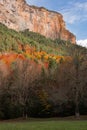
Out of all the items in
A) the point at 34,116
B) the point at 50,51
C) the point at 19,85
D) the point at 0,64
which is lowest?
the point at 34,116

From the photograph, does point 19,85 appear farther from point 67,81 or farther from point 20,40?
point 20,40

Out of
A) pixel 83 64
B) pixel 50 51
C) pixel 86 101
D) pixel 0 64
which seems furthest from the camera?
pixel 50 51

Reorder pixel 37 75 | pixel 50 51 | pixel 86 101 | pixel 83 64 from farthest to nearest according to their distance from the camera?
1. pixel 50 51
2. pixel 37 75
3. pixel 86 101
4. pixel 83 64

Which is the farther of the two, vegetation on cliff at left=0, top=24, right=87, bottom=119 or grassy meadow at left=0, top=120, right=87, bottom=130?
vegetation on cliff at left=0, top=24, right=87, bottom=119

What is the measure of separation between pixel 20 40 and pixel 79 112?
91532mm

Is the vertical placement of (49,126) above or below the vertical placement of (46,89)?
below

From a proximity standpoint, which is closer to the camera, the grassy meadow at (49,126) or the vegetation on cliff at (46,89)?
the grassy meadow at (49,126)

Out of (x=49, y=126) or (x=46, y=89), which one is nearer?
(x=49, y=126)

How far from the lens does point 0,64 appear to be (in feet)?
271

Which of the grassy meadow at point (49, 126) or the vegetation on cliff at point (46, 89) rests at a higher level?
the vegetation on cliff at point (46, 89)

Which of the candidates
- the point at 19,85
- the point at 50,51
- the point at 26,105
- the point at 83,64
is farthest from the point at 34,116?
the point at 50,51

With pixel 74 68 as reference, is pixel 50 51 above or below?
above

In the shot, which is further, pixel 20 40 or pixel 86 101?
pixel 20 40

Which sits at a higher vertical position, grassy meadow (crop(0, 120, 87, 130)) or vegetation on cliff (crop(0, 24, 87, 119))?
vegetation on cliff (crop(0, 24, 87, 119))
